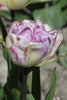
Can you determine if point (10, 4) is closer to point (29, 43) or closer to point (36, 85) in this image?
point (29, 43)

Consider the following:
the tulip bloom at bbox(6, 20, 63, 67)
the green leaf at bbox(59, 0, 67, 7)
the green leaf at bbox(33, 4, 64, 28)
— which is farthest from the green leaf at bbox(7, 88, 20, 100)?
the green leaf at bbox(59, 0, 67, 7)

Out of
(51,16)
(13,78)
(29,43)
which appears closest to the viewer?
(29,43)

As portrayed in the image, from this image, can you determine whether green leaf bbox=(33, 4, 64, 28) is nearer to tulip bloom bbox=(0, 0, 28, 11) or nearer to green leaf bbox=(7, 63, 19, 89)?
green leaf bbox=(7, 63, 19, 89)

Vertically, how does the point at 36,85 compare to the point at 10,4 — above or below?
below

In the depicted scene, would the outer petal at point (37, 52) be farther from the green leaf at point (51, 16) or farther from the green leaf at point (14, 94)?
the green leaf at point (51, 16)

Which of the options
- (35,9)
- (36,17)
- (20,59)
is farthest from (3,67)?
(35,9)

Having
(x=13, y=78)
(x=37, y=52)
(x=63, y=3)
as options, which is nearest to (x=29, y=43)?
(x=37, y=52)
